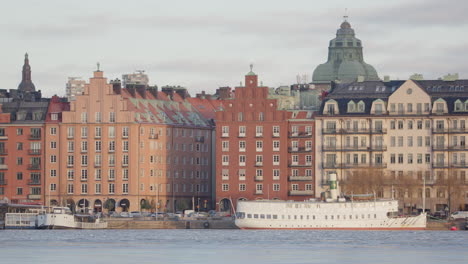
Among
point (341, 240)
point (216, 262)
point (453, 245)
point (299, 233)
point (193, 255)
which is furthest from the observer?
point (299, 233)

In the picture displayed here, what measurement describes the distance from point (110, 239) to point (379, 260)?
144ft

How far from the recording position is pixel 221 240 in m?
172

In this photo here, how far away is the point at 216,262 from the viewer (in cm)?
13438

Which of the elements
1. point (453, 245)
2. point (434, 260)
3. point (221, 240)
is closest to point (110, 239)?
point (221, 240)

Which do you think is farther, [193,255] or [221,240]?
[221,240]

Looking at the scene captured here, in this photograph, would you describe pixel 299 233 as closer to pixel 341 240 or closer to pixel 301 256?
pixel 341 240

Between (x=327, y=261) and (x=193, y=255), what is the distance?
13.1 m

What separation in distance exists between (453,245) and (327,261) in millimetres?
27375

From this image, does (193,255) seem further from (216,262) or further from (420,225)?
(420,225)

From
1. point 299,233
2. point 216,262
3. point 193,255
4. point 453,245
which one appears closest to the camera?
point 216,262

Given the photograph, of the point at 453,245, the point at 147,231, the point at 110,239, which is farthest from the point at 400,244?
the point at 147,231

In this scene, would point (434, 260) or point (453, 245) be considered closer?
point (434, 260)

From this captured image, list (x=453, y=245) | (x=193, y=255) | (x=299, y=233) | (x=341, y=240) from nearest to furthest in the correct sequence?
1. (x=193, y=255)
2. (x=453, y=245)
3. (x=341, y=240)
4. (x=299, y=233)

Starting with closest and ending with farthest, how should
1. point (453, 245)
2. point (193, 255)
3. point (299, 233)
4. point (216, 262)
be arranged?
point (216, 262) < point (193, 255) < point (453, 245) < point (299, 233)
